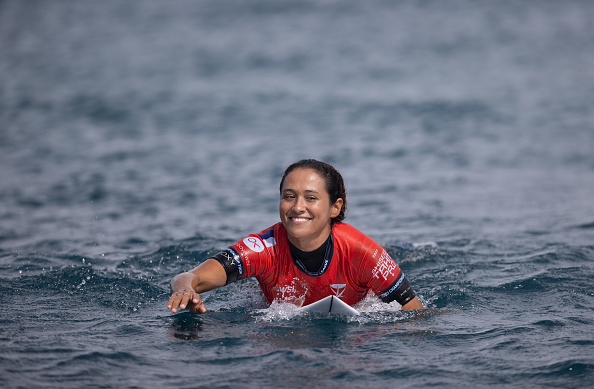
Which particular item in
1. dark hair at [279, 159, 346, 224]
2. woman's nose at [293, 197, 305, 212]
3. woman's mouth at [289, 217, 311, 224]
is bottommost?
woman's mouth at [289, 217, 311, 224]

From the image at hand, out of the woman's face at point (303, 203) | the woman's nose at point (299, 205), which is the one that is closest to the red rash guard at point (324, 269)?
the woman's face at point (303, 203)

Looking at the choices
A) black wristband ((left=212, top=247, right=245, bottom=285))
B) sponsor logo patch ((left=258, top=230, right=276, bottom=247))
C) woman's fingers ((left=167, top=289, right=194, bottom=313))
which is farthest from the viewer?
sponsor logo patch ((left=258, top=230, right=276, bottom=247))

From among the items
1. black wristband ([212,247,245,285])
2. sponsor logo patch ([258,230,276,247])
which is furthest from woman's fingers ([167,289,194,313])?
sponsor logo patch ([258,230,276,247])

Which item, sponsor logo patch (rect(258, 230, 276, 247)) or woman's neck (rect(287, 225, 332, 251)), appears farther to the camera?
sponsor logo patch (rect(258, 230, 276, 247))

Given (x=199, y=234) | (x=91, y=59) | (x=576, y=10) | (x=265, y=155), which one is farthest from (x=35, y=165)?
(x=576, y=10)

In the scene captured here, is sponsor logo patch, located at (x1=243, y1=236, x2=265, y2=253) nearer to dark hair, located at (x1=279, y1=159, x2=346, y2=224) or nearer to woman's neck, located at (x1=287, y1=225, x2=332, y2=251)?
woman's neck, located at (x1=287, y1=225, x2=332, y2=251)

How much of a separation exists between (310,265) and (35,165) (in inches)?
417

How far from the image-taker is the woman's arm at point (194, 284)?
16.3 ft

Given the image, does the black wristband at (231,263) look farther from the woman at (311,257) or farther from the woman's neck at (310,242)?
the woman's neck at (310,242)

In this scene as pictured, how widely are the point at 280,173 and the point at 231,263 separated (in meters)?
8.76

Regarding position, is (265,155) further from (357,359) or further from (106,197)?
(357,359)

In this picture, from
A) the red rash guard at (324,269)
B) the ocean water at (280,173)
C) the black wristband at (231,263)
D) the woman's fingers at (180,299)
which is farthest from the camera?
the red rash guard at (324,269)

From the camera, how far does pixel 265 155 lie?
53.7 feet

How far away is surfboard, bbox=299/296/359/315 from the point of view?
5680mm
